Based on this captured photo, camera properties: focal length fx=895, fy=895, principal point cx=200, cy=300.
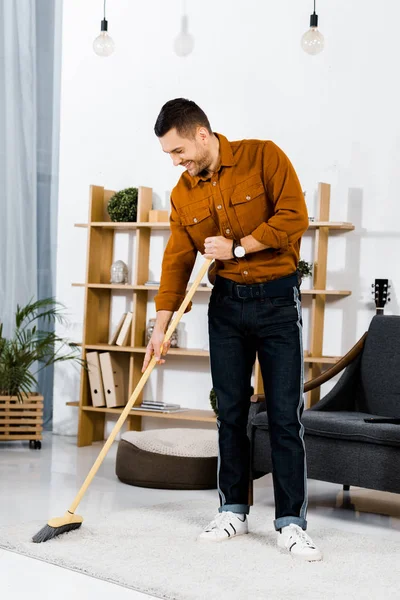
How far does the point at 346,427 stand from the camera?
3500 millimetres

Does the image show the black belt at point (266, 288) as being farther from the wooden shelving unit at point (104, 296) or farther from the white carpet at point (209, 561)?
the wooden shelving unit at point (104, 296)

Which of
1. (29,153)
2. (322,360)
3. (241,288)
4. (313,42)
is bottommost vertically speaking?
(322,360)

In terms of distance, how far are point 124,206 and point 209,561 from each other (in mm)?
2989

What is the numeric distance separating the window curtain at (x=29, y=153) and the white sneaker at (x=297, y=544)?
351 cm

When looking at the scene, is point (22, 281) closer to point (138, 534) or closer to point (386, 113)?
point (386, 113)

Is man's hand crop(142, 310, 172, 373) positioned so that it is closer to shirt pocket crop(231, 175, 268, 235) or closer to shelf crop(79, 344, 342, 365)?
A: shirt pocket crop(231, 175, 268, 235)

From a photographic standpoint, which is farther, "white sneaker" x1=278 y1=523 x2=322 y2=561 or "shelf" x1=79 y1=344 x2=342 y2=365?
"shelf" x1=79 y1=344 x2=342 y2=365

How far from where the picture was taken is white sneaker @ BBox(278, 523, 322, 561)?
2.81 meters

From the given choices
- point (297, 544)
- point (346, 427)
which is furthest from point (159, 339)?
point (346, 427)

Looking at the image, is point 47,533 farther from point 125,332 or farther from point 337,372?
point 125,332

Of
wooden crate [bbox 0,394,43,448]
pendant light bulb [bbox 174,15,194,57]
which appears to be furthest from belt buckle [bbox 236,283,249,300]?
pendant light bulb [bbox 174,15,194,57]

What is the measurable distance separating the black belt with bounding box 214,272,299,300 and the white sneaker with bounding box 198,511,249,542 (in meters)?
0.77

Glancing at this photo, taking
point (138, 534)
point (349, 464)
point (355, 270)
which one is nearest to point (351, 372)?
point (349, 464)

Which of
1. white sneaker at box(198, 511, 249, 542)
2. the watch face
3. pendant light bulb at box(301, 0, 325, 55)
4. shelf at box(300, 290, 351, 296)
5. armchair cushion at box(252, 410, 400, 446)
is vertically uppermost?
pendant light bulb at box(301, 0, 325, 55)
